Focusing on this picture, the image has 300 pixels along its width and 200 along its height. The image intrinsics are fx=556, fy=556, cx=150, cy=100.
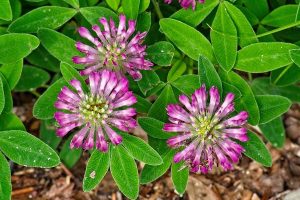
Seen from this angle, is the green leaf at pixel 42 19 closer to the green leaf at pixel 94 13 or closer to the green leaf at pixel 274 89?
the green leaf at pixel 94 13

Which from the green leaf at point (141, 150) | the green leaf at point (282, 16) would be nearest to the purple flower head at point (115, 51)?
the green leaf at point (141, 150)

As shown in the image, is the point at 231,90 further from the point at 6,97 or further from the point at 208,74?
the point at 6,97

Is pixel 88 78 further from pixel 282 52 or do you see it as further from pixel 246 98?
pixel 282 52

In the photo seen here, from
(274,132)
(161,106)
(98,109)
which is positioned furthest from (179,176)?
(274,132)

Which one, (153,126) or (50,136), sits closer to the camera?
(153,126)

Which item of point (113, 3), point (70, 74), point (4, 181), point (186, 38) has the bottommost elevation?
point (4, 181)
